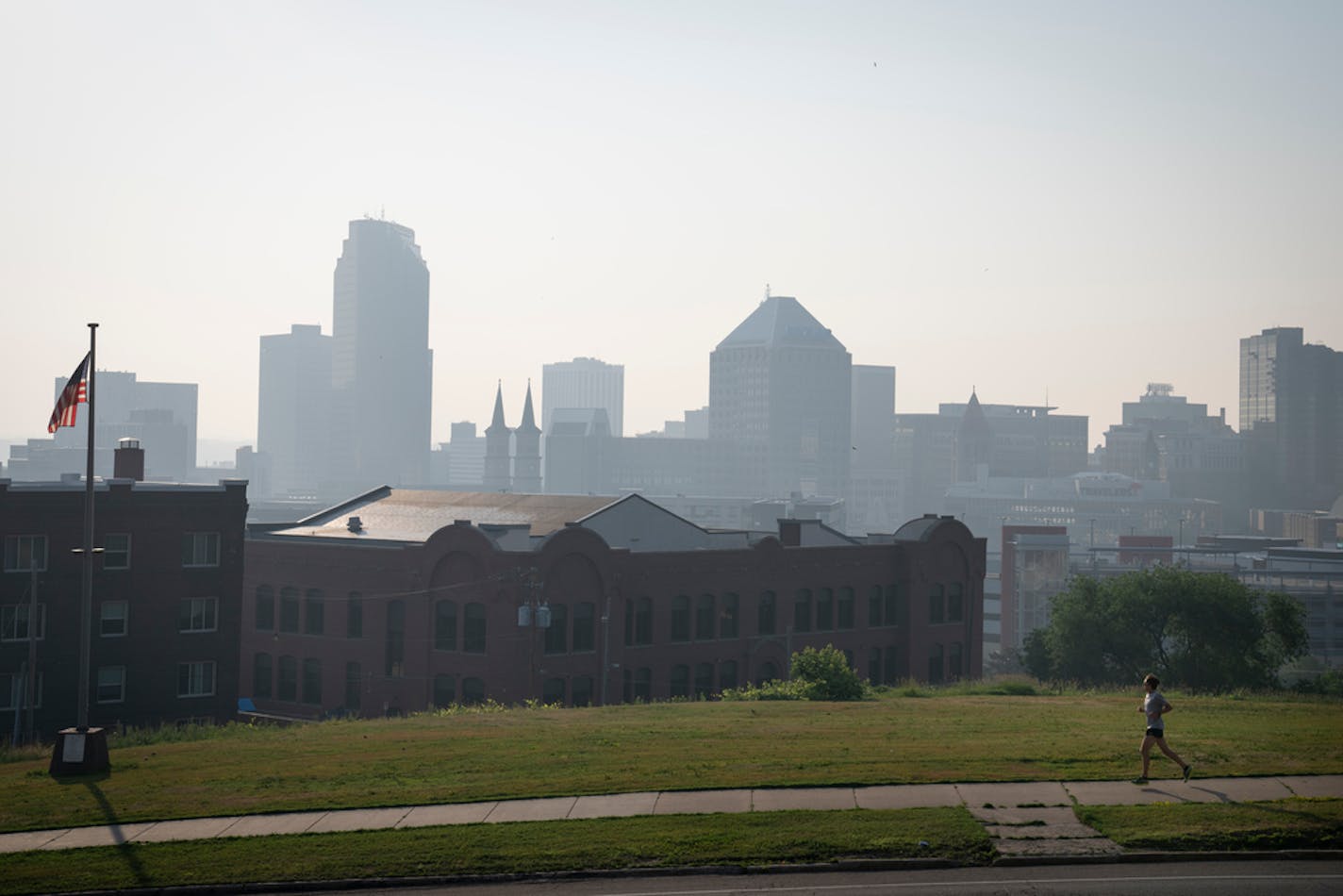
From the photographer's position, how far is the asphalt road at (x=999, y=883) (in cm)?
1714

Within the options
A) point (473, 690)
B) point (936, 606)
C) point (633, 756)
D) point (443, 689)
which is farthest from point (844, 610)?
point (633, 756)

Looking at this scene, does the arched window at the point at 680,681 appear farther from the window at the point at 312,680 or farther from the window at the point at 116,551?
the window at the point at 116,551

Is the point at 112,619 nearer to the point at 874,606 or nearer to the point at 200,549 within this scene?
the point at 200,549

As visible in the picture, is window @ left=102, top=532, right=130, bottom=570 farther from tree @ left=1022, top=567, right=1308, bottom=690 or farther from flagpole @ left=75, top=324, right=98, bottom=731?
tree @ left=1022, top=567, right=1308, bottom=690

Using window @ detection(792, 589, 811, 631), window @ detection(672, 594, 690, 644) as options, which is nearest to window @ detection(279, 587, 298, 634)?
window @ detection(672, 594, 690, 644)

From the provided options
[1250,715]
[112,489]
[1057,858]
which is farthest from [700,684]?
[1057,858]

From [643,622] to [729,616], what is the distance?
20.1 feet

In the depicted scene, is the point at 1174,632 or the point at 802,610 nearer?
the point at 1174,632

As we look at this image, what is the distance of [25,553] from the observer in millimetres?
53156

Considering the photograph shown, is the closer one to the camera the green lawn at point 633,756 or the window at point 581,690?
the green lawn at point 633,756

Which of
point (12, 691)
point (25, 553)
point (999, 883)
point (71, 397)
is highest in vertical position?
point (71, 397)

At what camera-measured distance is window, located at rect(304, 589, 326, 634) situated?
68938 millimetres

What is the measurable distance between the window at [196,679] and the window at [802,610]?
101 ft

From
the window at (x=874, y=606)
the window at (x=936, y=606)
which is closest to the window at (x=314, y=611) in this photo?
the window at (x=874, y=606)
